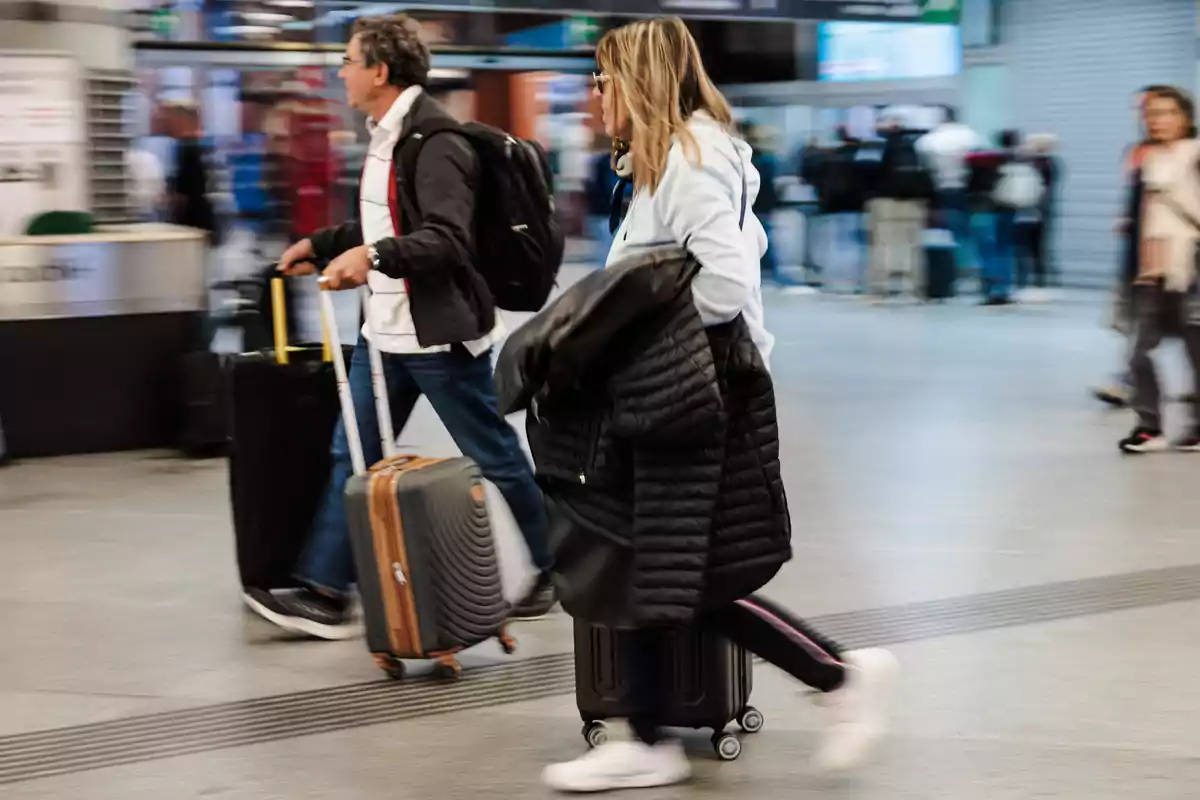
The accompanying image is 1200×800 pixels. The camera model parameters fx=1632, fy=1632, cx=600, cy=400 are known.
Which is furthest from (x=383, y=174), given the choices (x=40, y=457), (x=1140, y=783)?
(x=40, y=457)

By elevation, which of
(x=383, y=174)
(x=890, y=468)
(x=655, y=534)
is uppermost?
(x=383, y=174)

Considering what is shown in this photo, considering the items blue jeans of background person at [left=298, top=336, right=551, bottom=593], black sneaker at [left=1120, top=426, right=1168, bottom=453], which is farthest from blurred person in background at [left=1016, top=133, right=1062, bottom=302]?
blue jeans of background person at [left=298, top=336, right=551, bottom=593]

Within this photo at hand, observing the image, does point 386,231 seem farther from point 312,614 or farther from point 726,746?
point 726,746

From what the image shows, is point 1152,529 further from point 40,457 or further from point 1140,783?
point 40,457

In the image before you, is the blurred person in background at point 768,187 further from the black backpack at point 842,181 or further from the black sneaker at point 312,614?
the black sneaker at point 312,614

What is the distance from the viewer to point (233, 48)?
643 inches

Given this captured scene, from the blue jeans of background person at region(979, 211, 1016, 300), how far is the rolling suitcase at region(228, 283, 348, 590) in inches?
456

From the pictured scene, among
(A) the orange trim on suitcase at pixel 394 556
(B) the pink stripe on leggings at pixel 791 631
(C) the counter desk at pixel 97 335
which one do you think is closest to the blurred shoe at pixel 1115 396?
(C) the counter desk at pixel 97 335

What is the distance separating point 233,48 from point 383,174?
12.6 m

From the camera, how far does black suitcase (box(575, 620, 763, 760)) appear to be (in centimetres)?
359

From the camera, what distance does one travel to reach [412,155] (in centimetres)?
438

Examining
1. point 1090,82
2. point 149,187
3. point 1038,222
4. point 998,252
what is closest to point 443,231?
point 149,187

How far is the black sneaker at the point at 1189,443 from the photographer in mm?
7787

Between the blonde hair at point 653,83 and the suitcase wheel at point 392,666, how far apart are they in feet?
5.20
